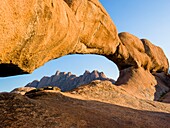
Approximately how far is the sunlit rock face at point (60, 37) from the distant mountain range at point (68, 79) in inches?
2432

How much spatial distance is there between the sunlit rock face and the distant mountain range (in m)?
61.8

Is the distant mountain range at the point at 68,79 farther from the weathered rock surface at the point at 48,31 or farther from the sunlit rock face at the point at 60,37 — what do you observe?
the weathered rock surface at the point at 48,31

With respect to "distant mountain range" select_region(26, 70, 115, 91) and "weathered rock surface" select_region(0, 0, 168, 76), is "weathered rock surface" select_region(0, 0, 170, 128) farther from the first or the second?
"distant mountain range" select_region(26, 70, 115, 91)

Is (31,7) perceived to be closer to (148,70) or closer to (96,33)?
(96,33)

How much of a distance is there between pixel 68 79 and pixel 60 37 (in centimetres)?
10110

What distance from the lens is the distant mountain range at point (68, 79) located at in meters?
105

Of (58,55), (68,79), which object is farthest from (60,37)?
(68,79)

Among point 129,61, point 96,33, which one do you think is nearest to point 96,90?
point 96,33

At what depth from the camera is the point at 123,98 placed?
21188 millimetres

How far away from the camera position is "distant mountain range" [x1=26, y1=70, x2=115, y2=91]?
10511cm

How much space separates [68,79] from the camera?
115875mm

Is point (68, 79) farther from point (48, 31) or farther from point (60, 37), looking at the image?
point (48, 31)

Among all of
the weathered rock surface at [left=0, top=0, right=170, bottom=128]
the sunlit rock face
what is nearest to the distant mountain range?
the sunlit rock face

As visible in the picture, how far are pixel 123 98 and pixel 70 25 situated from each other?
30.4ft
